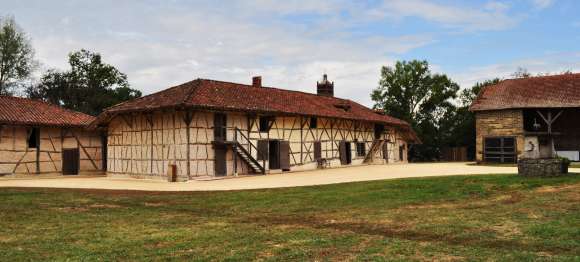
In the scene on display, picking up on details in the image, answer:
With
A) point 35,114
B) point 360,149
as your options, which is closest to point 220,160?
point 35,114

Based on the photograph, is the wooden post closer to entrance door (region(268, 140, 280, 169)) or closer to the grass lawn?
entrance door (region(268, 140, 280, 169))

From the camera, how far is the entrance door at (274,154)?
96.1 ft

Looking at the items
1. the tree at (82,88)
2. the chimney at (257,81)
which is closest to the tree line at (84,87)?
the tree at (82,88)

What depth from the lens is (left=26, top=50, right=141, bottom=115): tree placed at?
50.1m

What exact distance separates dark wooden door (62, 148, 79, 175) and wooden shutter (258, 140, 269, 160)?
39.7 feet

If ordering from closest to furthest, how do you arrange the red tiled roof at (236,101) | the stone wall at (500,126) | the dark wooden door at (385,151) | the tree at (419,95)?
the red tiled roof at (236,101), the stone wall at (500,126), the dark wooden door at (385,151), the tree at (419,95)

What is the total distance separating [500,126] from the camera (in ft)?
117

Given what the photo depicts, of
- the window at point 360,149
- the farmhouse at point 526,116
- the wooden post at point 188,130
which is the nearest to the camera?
the wooden post at point 188,130

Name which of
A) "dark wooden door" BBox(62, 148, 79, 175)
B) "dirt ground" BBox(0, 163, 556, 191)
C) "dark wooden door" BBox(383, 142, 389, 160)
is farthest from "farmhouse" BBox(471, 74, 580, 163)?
"dark wooden door" BBox(62, 148, 79, 175)

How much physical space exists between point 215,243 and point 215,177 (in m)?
17.0

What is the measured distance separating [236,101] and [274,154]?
3.85 m

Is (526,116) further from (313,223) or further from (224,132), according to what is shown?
(313,223)

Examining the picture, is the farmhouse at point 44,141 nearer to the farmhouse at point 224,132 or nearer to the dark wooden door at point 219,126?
the farmhouse at point 224,132

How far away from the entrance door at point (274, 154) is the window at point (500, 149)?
15.7 meters
